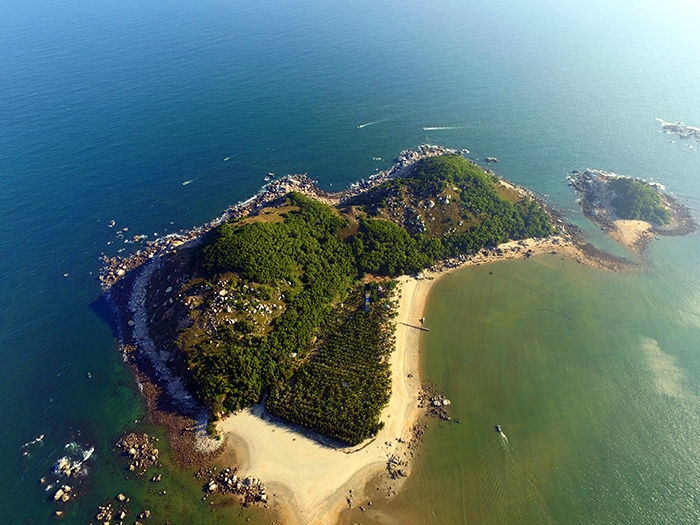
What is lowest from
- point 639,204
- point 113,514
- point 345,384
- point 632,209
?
point 113,514

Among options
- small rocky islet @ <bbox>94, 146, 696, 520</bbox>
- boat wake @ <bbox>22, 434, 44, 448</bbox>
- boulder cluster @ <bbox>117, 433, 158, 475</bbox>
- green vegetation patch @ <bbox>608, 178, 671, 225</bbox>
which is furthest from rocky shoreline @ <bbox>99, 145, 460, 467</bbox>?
green vegetation patch @ <bbox>608, 178, 671, 225</bbox>

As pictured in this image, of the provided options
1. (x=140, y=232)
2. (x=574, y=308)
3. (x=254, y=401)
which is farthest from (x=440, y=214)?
(x=140, y=232)

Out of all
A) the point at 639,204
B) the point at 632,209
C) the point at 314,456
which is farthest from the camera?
the point at 639,204

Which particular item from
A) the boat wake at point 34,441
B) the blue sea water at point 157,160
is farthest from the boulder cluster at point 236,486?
the boat wake at point 34,441

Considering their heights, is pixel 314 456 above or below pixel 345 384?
below

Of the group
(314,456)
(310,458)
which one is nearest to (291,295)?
(314,456)

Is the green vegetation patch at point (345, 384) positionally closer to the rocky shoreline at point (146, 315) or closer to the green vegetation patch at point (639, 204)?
the rocky shoreline at point (146, 315)

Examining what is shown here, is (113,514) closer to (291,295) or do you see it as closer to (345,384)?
(345,384)
